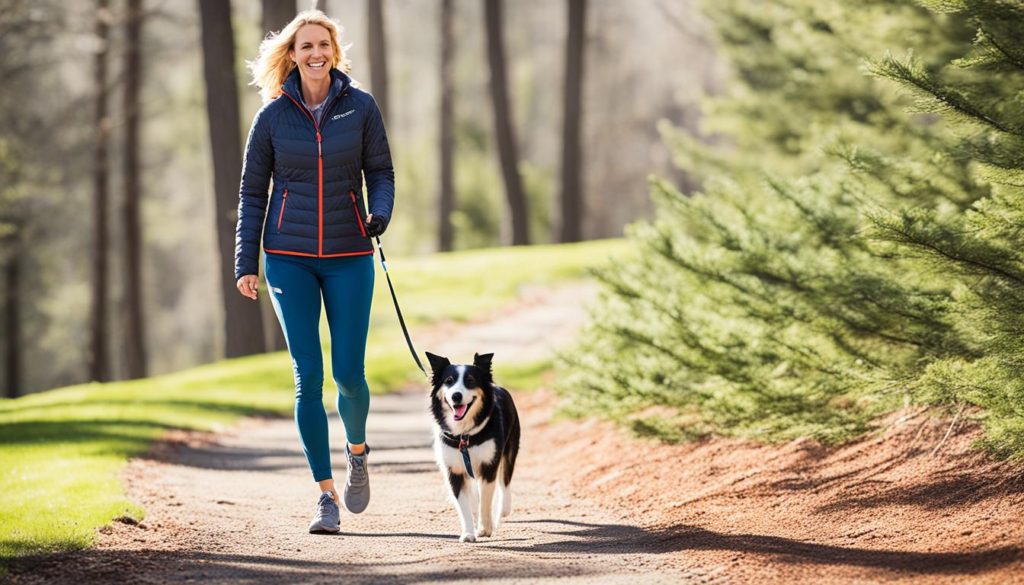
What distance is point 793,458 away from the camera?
8234mm

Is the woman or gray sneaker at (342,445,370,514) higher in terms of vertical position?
the woman

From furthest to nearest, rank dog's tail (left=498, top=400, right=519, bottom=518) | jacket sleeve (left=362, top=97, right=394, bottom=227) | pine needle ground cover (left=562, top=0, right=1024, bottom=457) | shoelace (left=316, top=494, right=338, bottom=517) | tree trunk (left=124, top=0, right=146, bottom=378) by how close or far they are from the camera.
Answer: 1. tree trunk (left=124, top=0, right=146, bottom=378)
2. dog's tail (left=498, top=400, right=519, bottom=518)
3. shoelace (left=316, top=494, right=338, bottom=517)
4. jacket sleeve (left=362, top=97, right=394, bottom=227)
5. pine needle ground cover (left=562, top=0, right=1024, bottom=457)

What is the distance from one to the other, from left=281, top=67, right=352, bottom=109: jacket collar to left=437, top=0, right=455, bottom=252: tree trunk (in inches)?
1151

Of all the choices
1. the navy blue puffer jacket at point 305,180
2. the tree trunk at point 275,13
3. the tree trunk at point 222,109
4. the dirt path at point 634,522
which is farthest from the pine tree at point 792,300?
the tree trunk at point 222,109

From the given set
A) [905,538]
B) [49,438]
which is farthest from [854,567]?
[49,438]

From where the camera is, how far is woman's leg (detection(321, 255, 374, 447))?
22.4 ft

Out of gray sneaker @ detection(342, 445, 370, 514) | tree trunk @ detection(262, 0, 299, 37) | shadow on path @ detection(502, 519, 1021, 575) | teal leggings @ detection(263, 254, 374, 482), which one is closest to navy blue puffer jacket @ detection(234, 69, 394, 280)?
teal leggings @ detection(263, 254, 374, 482)

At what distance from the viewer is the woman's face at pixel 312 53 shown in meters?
6.77

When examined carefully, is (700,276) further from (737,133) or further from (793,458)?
(737,133)

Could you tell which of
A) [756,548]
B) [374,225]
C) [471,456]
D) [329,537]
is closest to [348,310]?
[374,225]

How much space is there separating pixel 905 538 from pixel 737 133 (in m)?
15.7

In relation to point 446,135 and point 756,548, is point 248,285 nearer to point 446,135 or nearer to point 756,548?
point 756,548

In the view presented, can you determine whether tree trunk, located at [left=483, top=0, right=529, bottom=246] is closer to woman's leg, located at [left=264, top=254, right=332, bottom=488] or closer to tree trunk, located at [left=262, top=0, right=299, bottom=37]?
tree trunk, located at [left=262, top=0, right=299, bottom=37]

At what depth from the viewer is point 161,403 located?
15344 mm
